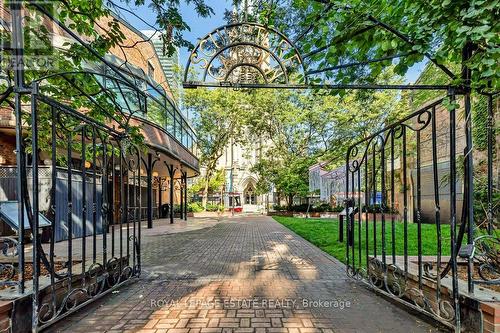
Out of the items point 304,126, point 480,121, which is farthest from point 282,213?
point 480,121

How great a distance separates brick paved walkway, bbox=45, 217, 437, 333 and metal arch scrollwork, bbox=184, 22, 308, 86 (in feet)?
8.14

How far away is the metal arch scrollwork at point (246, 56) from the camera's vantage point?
364cm

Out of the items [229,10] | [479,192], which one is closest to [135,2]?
[229,10]

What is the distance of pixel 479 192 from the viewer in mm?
5035

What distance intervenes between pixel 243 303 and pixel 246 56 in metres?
2.93

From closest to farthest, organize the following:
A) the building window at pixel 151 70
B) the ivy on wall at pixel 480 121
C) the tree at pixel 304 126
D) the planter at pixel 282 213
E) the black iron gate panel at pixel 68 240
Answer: the black iron gate panel at pixel 68 240, the ivy on wall at pixel 480 121, the tree at pixel 304 126, the building window at pixel 151 70, the planter at pixel 282 213

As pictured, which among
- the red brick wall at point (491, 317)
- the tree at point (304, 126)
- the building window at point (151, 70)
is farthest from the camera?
the building window at point (151, 70)

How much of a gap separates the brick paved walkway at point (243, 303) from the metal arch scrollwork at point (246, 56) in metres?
2.48

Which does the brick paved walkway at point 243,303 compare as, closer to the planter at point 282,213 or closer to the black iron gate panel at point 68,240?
the black iron gate panel at point 68,240

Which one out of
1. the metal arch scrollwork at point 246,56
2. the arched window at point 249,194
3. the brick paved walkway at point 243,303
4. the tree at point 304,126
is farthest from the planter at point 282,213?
the metal arch scrollwork at point 246,56

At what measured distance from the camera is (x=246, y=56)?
3883 mm

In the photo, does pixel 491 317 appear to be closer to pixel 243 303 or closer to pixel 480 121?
pixel 243 303

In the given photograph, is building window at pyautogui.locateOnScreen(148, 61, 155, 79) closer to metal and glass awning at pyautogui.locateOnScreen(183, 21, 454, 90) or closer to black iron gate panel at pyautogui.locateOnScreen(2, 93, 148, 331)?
black iron gate panel at pyautogui.locateOnScreen(2, 93, 148, 331)

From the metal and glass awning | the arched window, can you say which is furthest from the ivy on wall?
Result: the arched window
